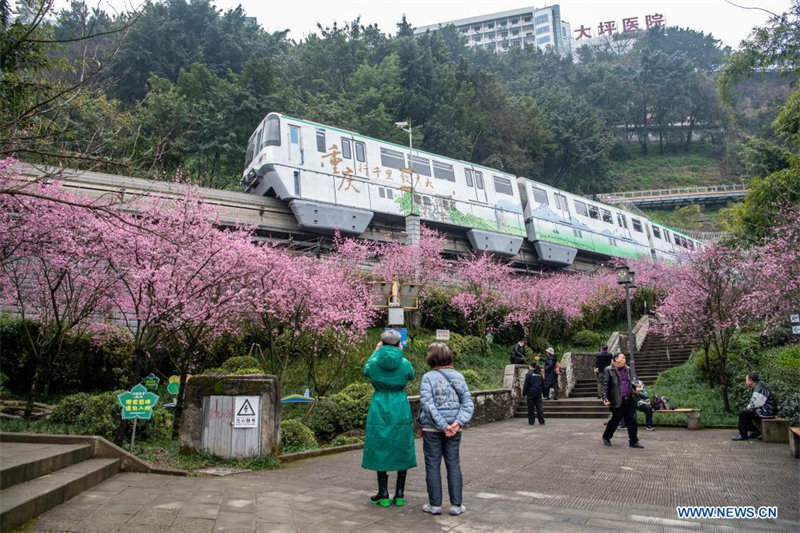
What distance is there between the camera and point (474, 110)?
155ft

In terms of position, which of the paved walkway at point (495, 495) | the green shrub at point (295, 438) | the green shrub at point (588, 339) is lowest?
the paved walkway at point (495, 495)

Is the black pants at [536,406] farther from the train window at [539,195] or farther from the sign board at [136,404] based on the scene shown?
the train window at [539,195]

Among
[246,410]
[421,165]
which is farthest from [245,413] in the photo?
[421,165]

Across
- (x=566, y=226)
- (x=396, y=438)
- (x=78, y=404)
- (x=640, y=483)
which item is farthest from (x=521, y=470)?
(x=566, y=226)

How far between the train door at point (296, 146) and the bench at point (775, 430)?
16.5 m

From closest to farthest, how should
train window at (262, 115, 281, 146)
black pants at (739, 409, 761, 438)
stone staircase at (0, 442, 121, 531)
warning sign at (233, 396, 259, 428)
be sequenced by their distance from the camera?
stone staircase at (0, 442, 121, 531) → warning sign at (233, 396, 259, 428) → black pants at (739, 409, 761, 438) → train window at (262, 115, 281, 146)

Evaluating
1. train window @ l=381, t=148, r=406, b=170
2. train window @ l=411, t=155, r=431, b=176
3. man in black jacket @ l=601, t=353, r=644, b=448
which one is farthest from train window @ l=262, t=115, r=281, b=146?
man in black jacket @ l=601, t=353, r=644, b=448

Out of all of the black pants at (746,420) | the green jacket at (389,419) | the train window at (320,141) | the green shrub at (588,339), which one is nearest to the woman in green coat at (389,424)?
the green jacket at (389,419)

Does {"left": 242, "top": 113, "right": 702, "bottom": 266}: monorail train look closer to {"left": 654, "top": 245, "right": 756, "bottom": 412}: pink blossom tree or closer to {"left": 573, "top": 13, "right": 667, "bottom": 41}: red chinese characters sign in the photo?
{"left": 654, "top": 245, "right": 756, "bottom": 412}: pink blossom tree

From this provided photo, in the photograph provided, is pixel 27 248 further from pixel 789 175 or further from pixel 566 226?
pixel 566 226

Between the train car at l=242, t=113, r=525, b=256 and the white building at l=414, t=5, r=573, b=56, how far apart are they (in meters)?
98.6

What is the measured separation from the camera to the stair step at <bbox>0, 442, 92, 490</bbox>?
14.0 ft

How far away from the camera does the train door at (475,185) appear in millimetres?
27125

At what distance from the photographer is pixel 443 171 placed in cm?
2598
